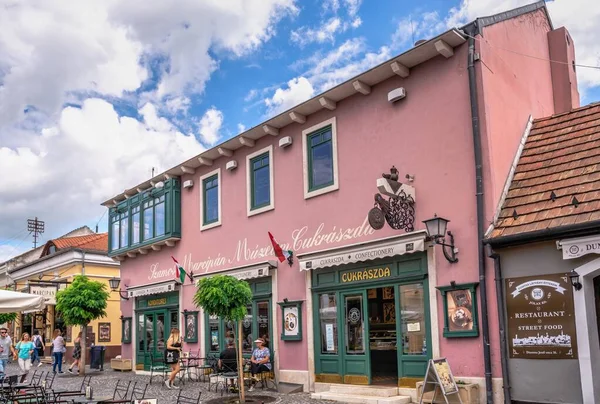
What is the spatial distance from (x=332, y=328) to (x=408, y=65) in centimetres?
580

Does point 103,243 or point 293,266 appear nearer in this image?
point 293,266

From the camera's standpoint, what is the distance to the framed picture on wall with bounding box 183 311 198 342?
17453 mm

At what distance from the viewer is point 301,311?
1402 cm

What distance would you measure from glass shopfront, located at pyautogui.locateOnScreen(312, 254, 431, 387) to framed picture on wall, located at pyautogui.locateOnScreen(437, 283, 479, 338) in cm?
50

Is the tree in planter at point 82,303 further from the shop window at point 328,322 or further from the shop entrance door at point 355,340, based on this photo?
the shop entrance door at point 355,340

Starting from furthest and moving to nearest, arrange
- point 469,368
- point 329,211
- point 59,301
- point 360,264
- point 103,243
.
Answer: point 103,243 < point 59,301 < point 329,211 < point 360,264 < point 469,368

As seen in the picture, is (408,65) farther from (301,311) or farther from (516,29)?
(301,311)

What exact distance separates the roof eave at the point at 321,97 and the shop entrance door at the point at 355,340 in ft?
14.2

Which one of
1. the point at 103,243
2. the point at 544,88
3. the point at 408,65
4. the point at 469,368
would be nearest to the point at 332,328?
the point at 469,368

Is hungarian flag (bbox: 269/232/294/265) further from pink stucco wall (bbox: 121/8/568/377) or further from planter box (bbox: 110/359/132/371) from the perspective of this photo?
planter box (bbox: 110/359/132/371)

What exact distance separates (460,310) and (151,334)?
487 inches

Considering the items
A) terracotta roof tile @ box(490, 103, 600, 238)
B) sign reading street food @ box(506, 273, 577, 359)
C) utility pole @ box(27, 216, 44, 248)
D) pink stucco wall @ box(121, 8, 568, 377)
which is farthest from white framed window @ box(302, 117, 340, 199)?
utility pole @ box(27, 216, 44, 248)

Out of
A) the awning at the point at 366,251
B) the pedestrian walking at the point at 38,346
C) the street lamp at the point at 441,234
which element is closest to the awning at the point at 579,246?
the street lamp at the point at 441,234

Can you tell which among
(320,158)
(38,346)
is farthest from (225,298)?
(38,346)
